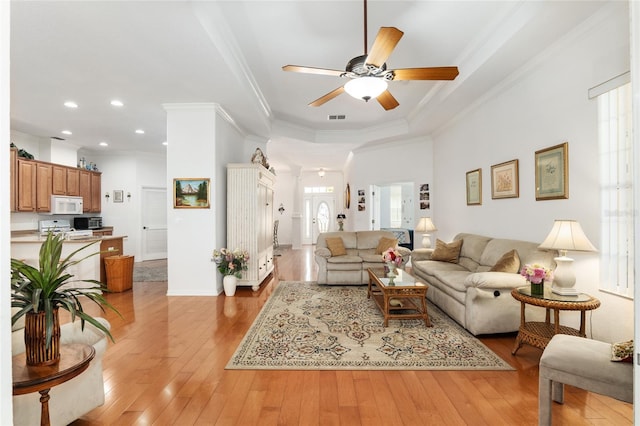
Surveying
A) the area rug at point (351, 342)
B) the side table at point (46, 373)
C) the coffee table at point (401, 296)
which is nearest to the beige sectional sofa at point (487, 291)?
the area rug at point (351, 342)

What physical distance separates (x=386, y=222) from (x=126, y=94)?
7.63 meters

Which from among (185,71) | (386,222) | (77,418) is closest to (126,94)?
(185,71)

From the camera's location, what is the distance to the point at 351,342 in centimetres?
302

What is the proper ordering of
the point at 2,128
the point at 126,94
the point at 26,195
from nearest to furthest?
1. the point at 2,128
2. the point at 126,94
3. the point at 26,195

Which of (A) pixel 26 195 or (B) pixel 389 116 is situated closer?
(A) pixel 26 195

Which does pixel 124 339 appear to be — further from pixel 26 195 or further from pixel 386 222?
pixel 386 222

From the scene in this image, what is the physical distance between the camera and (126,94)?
440 cm

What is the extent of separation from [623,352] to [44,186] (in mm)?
8768

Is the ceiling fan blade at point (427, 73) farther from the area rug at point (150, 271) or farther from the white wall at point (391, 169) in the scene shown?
the area rug at point (150, 271)

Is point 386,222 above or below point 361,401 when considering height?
above

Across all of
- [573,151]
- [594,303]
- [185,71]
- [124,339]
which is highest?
[185,71]

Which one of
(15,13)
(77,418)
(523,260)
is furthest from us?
(523,260)

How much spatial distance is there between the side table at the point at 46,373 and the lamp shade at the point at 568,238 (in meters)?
3.44

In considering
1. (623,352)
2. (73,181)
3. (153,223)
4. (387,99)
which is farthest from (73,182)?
(623,352)
